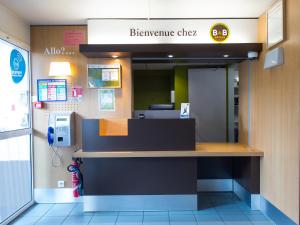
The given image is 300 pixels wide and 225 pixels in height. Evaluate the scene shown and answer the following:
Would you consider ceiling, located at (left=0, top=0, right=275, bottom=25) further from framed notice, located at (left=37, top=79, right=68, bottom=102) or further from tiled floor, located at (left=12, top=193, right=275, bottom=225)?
tiled floor, located at (left=12, top=193, right=275, bottom=225)

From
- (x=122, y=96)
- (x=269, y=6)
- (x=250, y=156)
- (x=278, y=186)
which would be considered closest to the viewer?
(x=278, y=186)

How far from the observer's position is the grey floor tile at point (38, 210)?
13.0ft

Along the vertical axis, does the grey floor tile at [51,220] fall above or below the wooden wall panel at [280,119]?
below

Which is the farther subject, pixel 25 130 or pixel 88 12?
pixel 25 130

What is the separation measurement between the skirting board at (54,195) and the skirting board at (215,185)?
222 centimetres

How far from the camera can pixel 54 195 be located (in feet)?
14.4

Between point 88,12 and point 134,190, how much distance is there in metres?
2.59

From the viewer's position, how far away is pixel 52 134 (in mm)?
4152

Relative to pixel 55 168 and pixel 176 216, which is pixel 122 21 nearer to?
pixel 55 168

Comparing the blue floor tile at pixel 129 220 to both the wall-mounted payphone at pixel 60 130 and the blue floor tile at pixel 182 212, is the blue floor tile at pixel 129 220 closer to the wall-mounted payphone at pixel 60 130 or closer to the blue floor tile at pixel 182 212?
the blue floor tile at pixel 182 212

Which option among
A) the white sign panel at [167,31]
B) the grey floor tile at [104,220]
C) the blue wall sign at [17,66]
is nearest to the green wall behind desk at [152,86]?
the white sign panel at [167,31]

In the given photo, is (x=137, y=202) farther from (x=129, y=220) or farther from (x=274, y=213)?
(x=274, y=213)

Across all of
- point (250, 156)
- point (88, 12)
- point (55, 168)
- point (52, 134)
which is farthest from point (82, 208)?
point (88, 12)

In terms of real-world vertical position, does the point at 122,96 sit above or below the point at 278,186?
above
